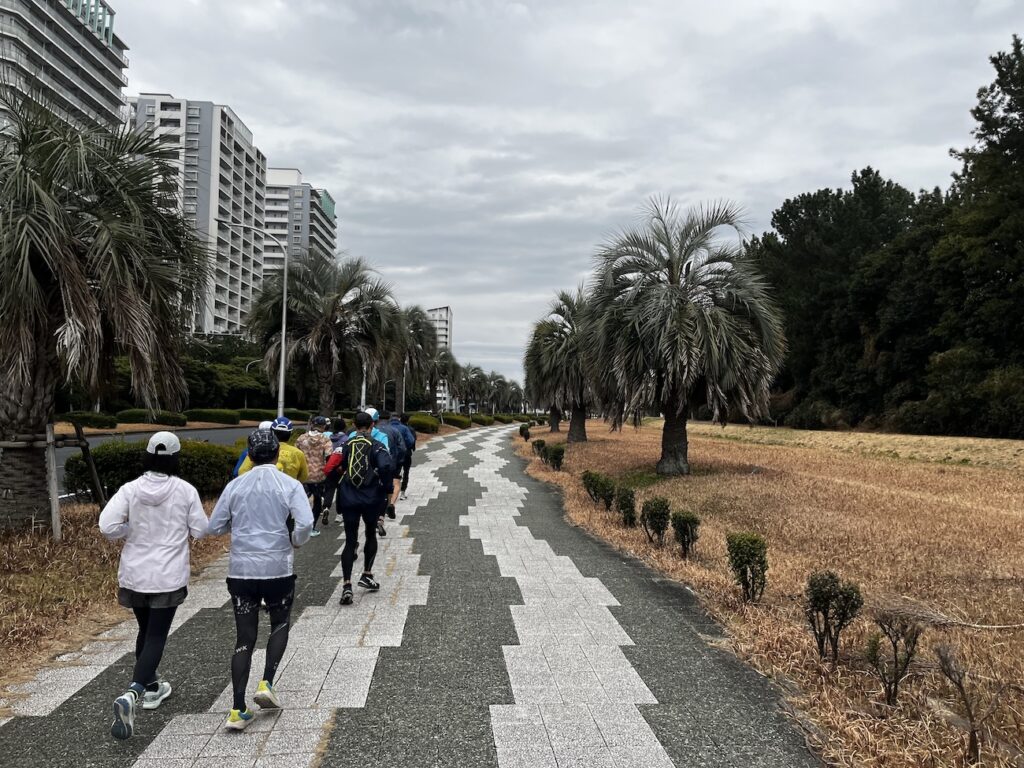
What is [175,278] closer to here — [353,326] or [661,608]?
[661,608]

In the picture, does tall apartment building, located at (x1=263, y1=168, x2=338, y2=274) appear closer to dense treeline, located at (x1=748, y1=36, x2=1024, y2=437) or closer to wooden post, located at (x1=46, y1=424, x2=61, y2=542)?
dense treeline, located at (x1=748, y1=36, x2=1024, y2=437)

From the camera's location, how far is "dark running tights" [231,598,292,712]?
3.63 meters

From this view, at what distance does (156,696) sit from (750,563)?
487 cm

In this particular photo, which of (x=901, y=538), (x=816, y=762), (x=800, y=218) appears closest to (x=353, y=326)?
(x=901, y=538)

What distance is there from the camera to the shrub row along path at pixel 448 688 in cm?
341

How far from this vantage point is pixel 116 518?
3.67 meters

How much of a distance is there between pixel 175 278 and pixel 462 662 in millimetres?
6074

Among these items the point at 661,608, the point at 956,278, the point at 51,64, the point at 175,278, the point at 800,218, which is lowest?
the point at 661,608

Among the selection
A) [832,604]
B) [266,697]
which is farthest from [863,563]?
[266,697]

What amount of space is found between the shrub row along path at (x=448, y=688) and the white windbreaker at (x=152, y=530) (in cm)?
82

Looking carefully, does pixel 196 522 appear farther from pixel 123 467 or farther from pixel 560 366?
pixel 560 366

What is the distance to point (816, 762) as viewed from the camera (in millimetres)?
3383

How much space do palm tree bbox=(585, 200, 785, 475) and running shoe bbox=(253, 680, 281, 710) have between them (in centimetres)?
1210

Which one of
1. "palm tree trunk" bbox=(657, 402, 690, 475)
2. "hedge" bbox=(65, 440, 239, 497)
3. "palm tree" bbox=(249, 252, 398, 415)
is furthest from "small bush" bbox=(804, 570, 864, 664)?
"palm tree" bbox=(249, 252, 398, 415)
